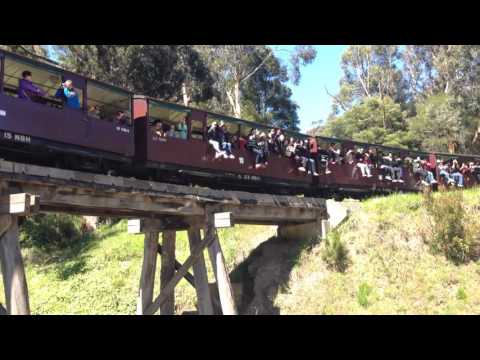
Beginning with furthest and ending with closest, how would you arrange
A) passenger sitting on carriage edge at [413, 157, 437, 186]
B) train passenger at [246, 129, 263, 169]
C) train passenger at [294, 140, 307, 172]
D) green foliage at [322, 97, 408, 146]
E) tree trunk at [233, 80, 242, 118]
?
green foliage at [322, 97, 408, 146] < tree trunk at [233, 80, 242, 118] < passenger sitting on carriage edge at [413, 157, 437, 186] < train passenger at [294, 140, 307, 172] < train passenger at [246, 129, 263, 169]

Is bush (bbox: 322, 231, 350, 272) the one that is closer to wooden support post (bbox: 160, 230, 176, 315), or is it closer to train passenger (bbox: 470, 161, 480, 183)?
wooden support post (bbox: 160, 230, 176, 315)

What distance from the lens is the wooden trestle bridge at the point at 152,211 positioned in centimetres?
846

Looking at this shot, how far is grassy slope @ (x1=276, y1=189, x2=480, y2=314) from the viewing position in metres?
12.7

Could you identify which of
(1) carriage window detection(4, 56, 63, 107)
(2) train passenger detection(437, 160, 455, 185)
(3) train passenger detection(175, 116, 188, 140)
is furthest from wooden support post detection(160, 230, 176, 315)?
(2) train passenger detection(437, 160, 455, 185)

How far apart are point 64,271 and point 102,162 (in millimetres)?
9782

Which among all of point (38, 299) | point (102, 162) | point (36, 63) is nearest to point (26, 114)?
point (36, 63)

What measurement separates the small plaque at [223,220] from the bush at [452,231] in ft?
18.5

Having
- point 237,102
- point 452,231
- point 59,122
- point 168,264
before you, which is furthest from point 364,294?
point 237,102

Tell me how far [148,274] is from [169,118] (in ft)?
13.0

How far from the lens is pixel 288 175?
16.6 meters

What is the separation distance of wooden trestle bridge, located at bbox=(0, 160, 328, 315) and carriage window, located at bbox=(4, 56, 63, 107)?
1.70 m

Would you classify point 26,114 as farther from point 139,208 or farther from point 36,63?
point 139,208

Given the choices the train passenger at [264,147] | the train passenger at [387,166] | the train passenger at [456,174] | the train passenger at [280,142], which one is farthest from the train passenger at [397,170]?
the train passenger at [264,147]

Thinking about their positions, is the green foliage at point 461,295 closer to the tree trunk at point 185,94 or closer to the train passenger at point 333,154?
the train passenger at point 333,154
